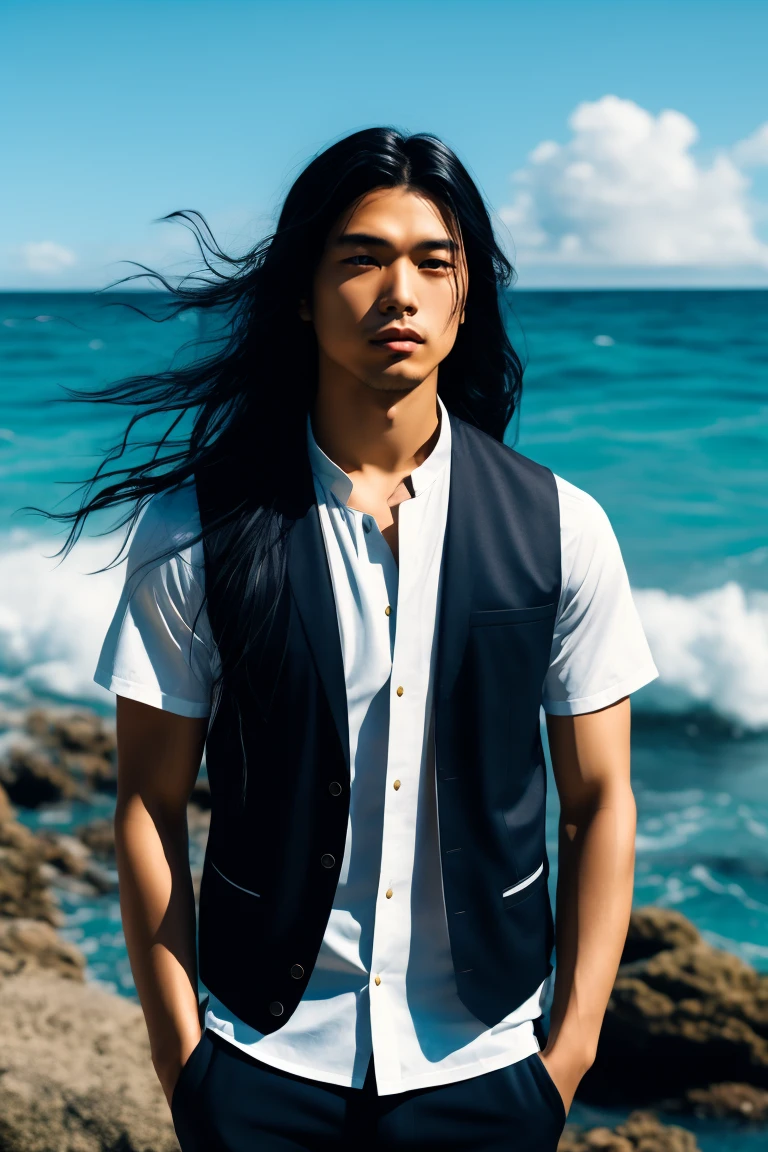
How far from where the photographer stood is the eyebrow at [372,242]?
1739 mm

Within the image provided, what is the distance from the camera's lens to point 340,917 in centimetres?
173

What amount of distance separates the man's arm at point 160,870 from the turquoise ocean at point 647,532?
15.3 inches

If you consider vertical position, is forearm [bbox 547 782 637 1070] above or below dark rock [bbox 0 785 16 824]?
above

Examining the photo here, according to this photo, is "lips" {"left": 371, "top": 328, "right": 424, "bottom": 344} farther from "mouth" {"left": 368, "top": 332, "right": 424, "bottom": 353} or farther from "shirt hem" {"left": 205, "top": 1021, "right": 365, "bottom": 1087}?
"shirt hem" {"left": 205, "top": 1021, "right": 365, "bottom": 1087}

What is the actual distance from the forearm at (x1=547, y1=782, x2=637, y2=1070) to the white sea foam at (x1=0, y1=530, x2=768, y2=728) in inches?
292

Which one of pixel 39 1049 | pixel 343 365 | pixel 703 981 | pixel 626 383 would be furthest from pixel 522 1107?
pixel 626 383

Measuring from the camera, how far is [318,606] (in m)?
1.72

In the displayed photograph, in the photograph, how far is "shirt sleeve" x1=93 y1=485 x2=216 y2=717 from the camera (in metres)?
1.74

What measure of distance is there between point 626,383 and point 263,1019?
20.3 m

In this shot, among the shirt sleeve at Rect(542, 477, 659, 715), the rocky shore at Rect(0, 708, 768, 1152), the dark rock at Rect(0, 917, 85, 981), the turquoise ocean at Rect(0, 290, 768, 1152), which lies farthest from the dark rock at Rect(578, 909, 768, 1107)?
the shirt sleeve at Rect(542, 477, 659, 715)

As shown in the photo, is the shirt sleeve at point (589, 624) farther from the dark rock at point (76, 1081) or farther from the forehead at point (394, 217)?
the dark rock at point (76, 1081)

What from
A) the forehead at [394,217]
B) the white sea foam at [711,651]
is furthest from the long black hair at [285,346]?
the white sea foam at [711,651]

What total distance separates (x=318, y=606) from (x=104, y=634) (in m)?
9.30

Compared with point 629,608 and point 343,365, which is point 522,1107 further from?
point 343,365
